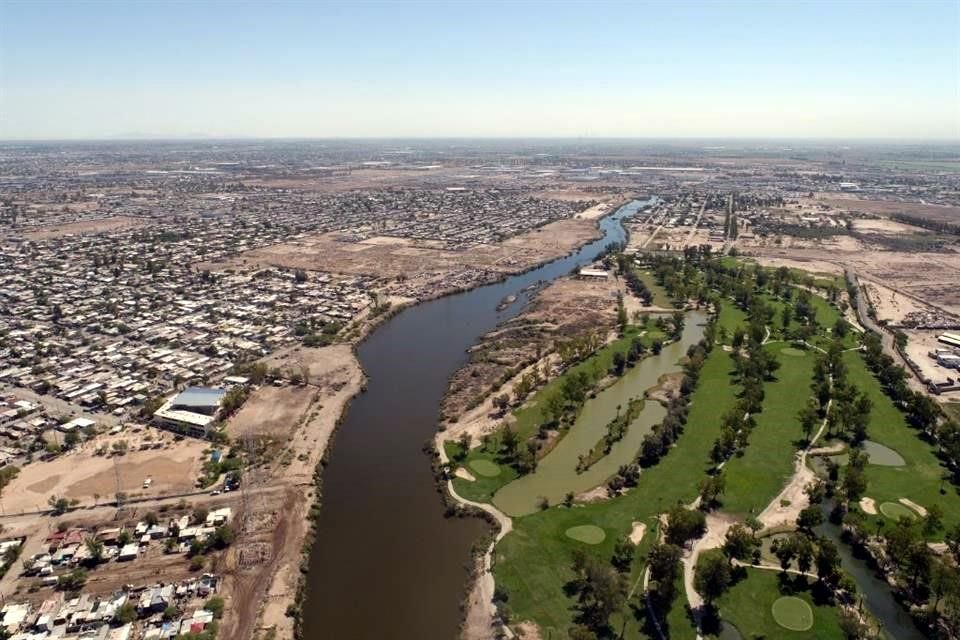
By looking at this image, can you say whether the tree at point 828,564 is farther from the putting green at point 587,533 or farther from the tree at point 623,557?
the putting green at point 587,533

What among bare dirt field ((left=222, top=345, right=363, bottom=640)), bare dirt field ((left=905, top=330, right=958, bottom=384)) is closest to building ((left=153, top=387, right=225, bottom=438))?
bare dirt field ((left=222, top=345, right=363, bottom=640))

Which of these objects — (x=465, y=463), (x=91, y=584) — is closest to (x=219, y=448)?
(x=91, y=584)

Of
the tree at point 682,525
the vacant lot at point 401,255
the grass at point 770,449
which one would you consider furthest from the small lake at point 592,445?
the vacant lot at point 401,255

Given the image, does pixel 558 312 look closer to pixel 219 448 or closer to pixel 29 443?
pixel 219 448

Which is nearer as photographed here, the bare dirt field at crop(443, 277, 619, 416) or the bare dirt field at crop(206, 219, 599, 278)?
the bare dirt field at crop(443, 277, 619, 416)

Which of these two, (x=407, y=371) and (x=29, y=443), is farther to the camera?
(x=407, y=371)

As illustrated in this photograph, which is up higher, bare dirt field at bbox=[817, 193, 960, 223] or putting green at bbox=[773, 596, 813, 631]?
bare dirt field at bbox=[817, 193, 960, 223]

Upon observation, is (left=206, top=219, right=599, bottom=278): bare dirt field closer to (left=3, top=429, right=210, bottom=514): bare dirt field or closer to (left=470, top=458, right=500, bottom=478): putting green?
(left=3, top=429, right=210, bottom=514): bare dirt field
